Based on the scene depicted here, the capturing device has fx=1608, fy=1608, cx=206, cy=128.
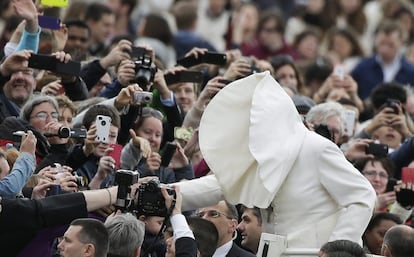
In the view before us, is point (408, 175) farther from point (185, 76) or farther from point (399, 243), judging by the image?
point (185, 76)

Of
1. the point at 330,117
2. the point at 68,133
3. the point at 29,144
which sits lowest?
the point at 330,117

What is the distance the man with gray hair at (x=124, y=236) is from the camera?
9.98 meters

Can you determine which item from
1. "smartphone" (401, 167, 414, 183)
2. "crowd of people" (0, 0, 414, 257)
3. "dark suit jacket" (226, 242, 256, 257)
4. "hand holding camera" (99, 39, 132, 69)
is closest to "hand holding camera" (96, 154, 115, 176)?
"crowd of people" (0, 0, 414, 257)

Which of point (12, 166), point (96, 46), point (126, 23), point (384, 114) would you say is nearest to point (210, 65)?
point (384, 114)

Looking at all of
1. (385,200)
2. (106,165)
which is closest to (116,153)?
(106,165)

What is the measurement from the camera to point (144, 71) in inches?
472

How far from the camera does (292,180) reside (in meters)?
10.0

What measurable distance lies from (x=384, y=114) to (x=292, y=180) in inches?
147

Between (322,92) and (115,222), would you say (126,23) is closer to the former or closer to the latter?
(322,92)

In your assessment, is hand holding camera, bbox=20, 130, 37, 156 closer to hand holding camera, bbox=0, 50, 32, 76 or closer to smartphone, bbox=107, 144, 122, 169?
smartphone, bbox=107, 144, 122, 169

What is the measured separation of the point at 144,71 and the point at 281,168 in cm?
234

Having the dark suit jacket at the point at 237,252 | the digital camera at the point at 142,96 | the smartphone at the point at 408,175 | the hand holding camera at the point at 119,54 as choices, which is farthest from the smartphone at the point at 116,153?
the smartphone at the point at 408,175

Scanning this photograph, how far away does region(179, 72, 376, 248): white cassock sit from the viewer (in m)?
9.91

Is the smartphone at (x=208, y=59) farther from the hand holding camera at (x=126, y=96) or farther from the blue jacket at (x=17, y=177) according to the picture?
the blue jacket at (x=17, y=177)
